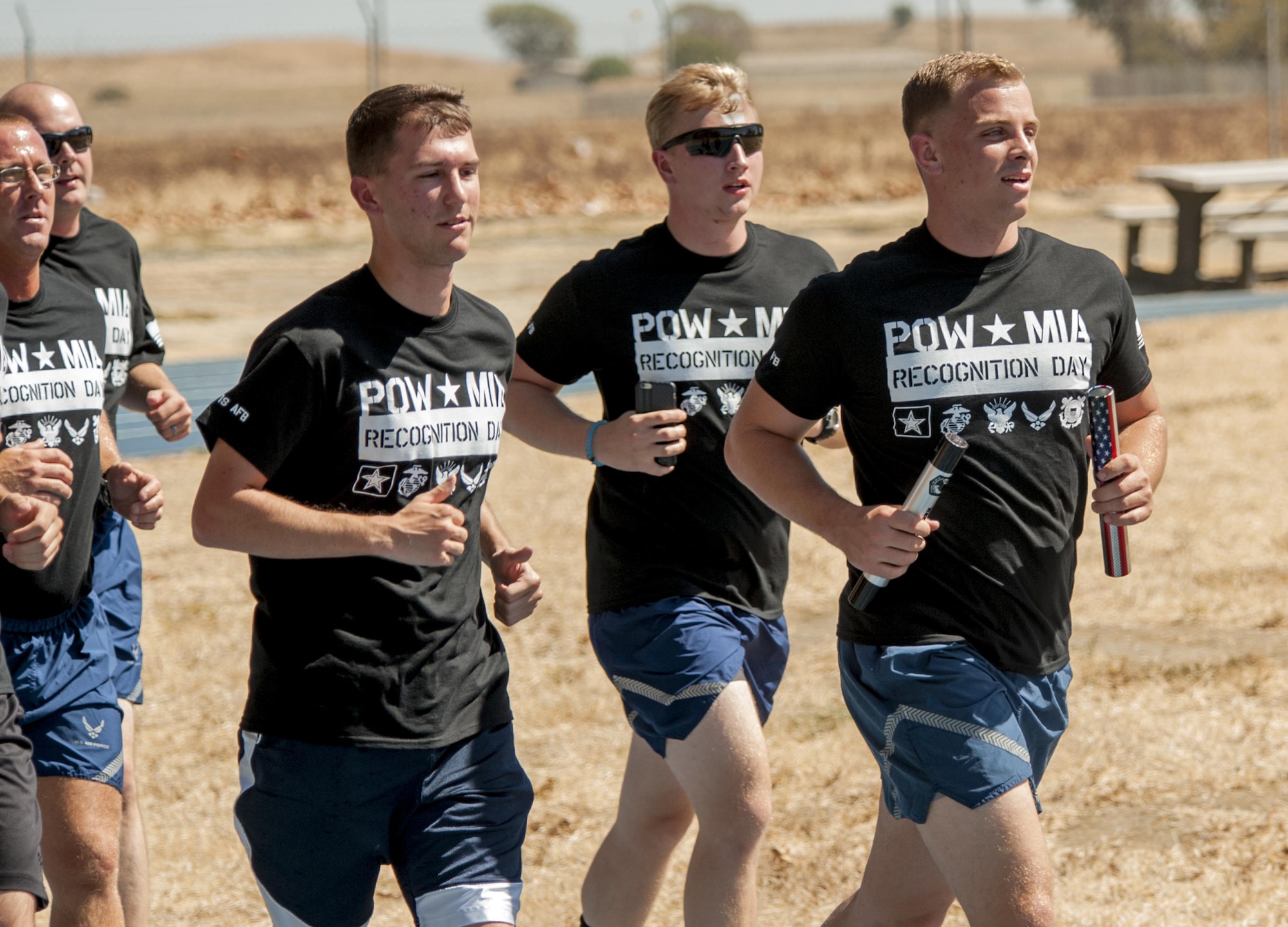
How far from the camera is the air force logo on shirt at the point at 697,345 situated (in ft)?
13.3

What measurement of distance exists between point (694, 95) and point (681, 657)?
1532 mm

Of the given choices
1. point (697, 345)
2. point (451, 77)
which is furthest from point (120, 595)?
point (451, 77)

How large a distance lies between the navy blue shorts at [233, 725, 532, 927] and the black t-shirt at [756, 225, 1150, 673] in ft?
3.02

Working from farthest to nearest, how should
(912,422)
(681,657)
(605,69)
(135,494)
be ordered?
(605,69)
(135,494)
(681,657)
(912,422)

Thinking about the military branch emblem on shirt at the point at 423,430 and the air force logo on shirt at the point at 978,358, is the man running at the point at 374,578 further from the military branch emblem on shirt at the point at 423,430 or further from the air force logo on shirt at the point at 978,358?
the air force logo on shirt at the point at 978,358

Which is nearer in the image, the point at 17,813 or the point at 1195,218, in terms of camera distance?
the point at 17,813

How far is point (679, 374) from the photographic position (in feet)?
13.3

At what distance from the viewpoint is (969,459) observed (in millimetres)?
3246

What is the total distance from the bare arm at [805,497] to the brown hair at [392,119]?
0.90 m

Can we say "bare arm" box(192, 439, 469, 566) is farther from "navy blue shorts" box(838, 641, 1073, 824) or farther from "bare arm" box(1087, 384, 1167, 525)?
"bare arm" box(1087, 384, 1167, 525)

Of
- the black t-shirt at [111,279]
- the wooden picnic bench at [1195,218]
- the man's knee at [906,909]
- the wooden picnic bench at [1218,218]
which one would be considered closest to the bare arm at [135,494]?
the black t-shirt at [111,279]

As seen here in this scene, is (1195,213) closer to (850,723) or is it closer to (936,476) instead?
(850,723)

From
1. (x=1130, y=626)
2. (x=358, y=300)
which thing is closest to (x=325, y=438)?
(x=358, y=300)

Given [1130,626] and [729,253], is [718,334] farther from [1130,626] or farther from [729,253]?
[1130,626]
